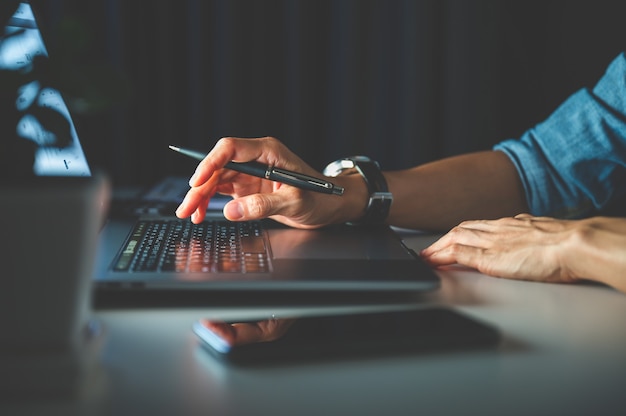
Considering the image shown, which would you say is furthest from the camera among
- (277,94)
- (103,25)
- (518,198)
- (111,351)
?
(277,94)

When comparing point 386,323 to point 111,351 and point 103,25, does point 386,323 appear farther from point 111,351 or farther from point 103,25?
point 103,25

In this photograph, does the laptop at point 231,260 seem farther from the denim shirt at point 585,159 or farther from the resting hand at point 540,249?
the denim shirt at point 585,159

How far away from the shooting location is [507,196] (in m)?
1.16

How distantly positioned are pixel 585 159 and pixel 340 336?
76 centimetres

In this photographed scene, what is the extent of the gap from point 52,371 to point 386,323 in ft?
0.81

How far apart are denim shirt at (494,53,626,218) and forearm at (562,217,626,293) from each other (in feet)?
1.41

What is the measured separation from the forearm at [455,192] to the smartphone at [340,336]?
1.60 ft

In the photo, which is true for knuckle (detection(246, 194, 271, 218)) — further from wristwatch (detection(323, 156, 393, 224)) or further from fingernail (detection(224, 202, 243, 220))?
wristwatch (detection(323, 156, 393, 224))

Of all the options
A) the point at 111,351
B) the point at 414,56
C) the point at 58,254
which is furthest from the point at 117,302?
the point at 414,56

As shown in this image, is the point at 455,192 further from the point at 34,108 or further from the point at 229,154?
the point at 34,108

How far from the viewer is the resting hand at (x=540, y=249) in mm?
697

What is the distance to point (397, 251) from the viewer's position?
2.66 ft

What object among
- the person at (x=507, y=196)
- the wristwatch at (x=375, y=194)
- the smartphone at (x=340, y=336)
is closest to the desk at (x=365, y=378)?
the smartphone at (x=340, y=336)

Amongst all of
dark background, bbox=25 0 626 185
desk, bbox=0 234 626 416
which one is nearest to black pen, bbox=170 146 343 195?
desk, bbox=0 234 626 416
